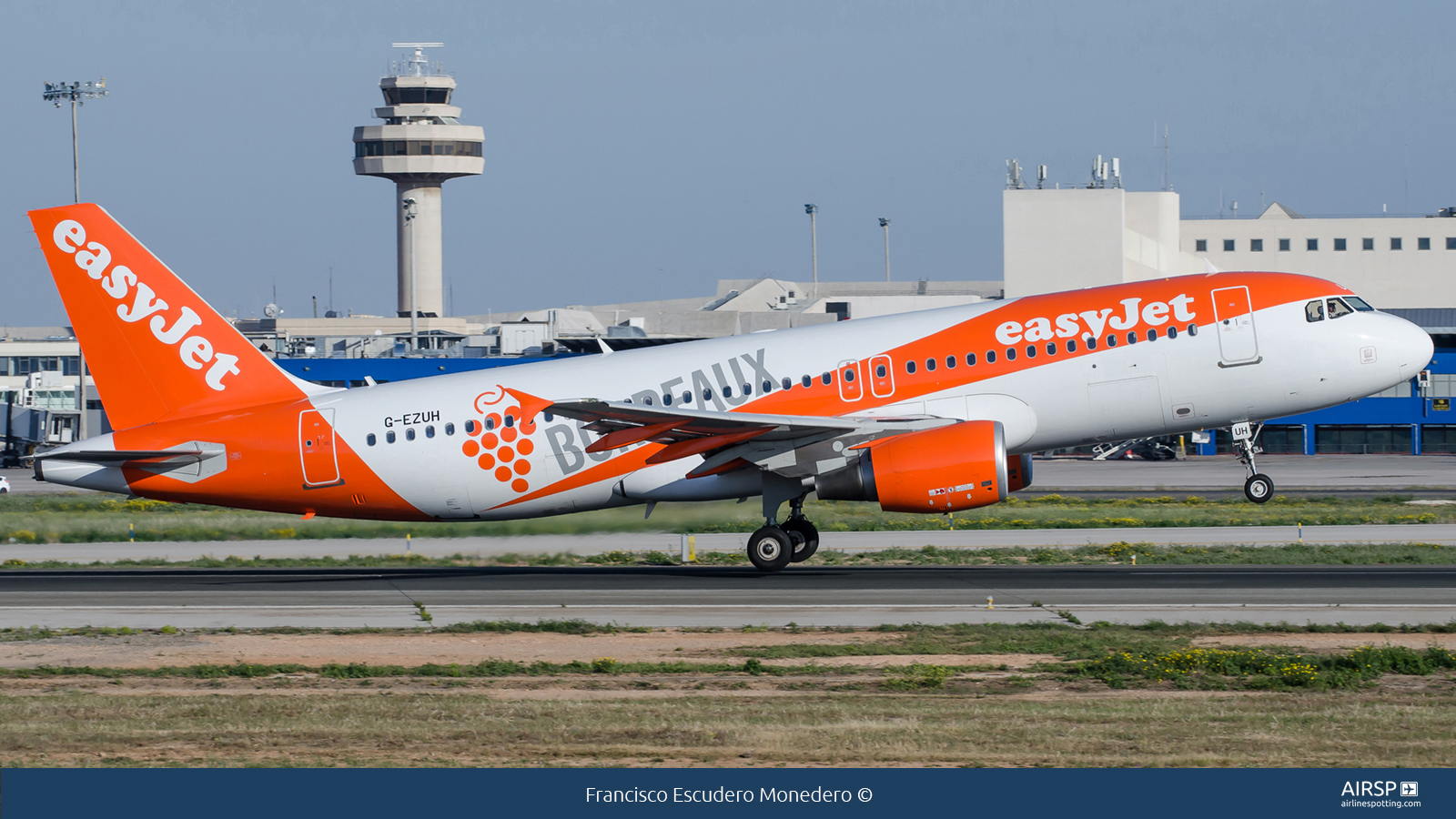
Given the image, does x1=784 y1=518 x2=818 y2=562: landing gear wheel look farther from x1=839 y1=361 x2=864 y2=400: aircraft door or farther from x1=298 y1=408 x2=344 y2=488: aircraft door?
x1=298 y1=408 x2=344 y2=488: aircraft door

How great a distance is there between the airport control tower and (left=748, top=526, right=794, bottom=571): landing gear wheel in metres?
152

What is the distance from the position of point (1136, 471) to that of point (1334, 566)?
45612 mm

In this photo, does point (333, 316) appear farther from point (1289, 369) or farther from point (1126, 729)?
point (1126, 729)

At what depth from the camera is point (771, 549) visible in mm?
29031

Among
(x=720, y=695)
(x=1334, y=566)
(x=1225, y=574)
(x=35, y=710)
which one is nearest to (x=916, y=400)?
(x=1225, y=574)

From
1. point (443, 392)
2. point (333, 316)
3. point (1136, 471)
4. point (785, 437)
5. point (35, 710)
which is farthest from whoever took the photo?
point (333, 316)

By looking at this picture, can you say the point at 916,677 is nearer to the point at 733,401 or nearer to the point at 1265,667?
the point at 1265,667

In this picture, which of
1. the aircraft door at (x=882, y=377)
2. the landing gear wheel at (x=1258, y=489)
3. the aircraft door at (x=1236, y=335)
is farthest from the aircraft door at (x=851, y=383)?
the landing gear wheel at (x=1258, y=489)

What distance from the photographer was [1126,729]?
48.4 feet

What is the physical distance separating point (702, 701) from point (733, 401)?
12.6 m

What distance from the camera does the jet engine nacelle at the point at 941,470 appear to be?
26.4 m

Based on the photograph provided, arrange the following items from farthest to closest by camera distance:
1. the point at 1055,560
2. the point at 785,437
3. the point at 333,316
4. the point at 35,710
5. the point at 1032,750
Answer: the point at 333,316 < the point at 1055,560 < the point at 785,437 < the point at 35,710 < the point at 1032,750

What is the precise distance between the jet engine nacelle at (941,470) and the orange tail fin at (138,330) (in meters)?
12.3

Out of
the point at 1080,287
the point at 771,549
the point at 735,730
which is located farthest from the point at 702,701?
the point at 1080,287
